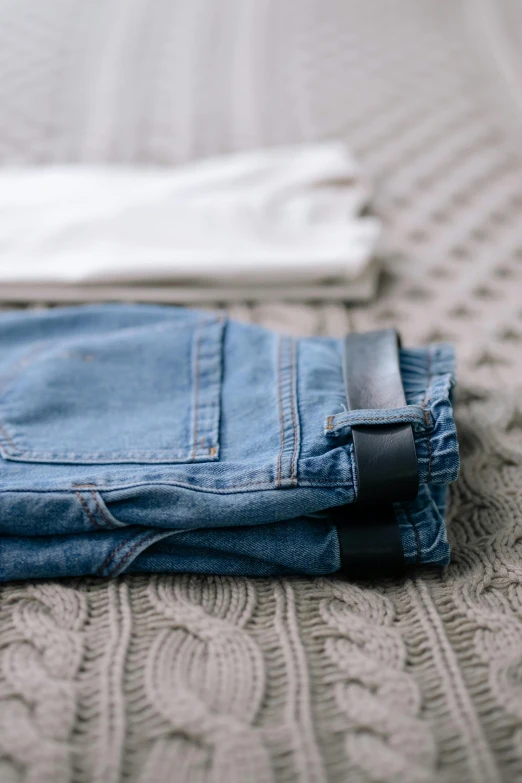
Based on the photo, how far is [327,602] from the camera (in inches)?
23.4

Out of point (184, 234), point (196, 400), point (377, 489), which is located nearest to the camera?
point (377, 489)

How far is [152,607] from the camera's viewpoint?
1.92ft

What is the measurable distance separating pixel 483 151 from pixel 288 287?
0.64 m

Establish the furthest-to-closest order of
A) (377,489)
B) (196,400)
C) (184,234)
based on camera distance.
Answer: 1. (184,234)
2. (196,400)
3. (377,489)

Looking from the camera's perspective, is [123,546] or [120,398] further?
[120,398]

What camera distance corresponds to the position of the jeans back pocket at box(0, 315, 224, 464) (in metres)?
0.65

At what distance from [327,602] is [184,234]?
623 millimetres

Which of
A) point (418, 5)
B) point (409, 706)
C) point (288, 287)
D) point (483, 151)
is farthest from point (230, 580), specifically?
point (418, 5)

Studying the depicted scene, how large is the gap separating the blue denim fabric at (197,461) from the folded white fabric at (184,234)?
0.26m

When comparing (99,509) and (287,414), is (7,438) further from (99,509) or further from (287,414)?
(287,414)

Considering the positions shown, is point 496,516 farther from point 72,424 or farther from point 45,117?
point 45,117

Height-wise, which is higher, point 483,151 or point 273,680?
point 483,151

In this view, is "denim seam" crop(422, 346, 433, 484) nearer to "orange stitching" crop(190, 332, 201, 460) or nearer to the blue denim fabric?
the blue denim fabric

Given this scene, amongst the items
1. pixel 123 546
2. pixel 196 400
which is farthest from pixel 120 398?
pixel 123 546
